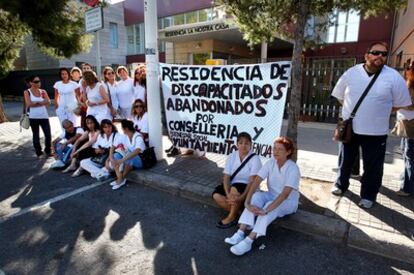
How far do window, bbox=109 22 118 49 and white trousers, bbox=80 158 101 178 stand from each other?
19360 millimetres

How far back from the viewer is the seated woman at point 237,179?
3.21 meters

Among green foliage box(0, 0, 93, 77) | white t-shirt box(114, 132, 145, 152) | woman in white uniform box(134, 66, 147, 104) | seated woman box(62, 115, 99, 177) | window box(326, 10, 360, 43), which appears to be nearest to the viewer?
white t-shirt box(114, 132, 145, 152)

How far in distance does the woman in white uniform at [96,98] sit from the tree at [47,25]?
380 centimetres

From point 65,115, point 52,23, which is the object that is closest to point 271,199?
point 65,115

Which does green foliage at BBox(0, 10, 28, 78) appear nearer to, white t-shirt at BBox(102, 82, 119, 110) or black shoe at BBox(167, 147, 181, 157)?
white t-shirt at BBox(102, 82, 119, 110)

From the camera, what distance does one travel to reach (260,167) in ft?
10.9

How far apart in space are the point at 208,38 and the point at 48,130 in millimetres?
9820

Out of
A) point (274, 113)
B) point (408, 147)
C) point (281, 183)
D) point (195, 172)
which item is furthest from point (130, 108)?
point (408, 147)

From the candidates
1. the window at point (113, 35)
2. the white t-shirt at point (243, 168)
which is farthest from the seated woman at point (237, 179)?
the window at point (113, 35)

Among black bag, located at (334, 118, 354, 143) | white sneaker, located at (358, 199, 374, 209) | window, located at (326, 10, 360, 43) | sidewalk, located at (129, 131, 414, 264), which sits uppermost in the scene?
window, located at (326, 10, 360, 43)

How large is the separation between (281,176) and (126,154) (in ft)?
8.34

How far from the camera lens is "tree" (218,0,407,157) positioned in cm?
375

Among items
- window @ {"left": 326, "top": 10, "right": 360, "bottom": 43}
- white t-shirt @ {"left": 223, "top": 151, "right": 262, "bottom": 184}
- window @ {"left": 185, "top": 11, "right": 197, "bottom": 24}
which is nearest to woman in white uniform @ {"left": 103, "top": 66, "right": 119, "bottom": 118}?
white t-shirt @ {"left": 223, "top": 151, "right": 262, "bottom": 184}

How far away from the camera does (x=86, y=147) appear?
4969 mm
